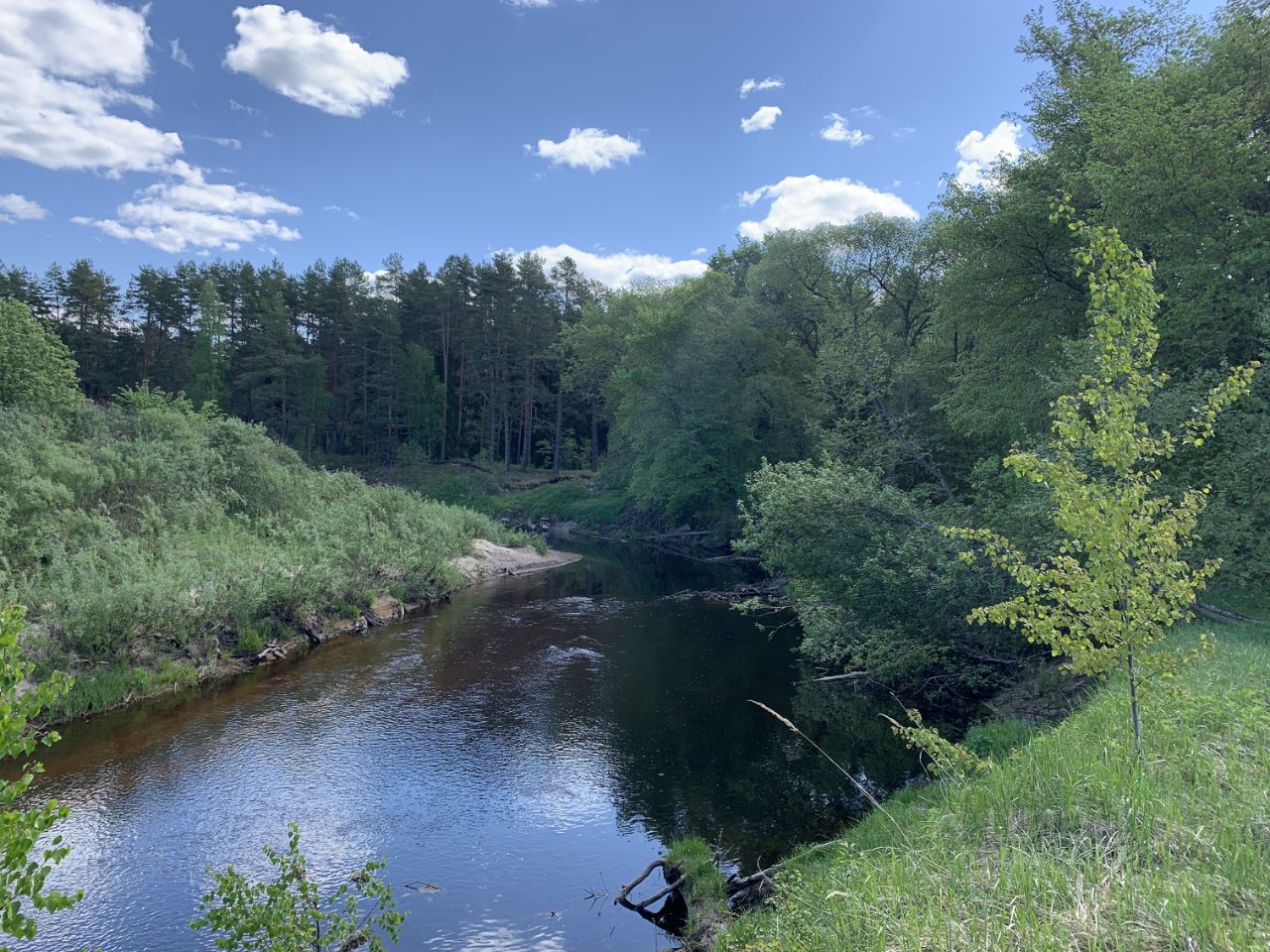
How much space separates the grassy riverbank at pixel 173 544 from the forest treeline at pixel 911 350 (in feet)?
41.5

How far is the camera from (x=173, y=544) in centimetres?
2059

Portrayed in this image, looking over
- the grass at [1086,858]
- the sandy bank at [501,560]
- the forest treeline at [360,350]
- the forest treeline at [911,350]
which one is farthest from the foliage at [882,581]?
the forest treeline at [360,350]

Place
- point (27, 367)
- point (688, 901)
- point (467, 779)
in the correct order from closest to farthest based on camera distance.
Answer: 1. point (688, 901)
2. point (467, 779)
3. point (27, 367)

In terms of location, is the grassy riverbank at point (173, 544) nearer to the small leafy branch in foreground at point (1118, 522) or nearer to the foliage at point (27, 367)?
the foliage at point (27, 367)

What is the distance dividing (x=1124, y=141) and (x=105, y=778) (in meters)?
22.6

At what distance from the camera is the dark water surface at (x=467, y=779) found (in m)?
9.32

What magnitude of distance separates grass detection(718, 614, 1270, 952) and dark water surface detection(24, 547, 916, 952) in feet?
11.9

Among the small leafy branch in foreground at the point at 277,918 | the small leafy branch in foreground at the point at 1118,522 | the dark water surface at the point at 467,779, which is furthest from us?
the dark water surface at the point at 467,779

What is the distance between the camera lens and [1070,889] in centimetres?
414

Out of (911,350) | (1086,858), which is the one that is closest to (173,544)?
(1086,858)

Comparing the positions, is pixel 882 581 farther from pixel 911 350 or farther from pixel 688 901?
pixel 911 350

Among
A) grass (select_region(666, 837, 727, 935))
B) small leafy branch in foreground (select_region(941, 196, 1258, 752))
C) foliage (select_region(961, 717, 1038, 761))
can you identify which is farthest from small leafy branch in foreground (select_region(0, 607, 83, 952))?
foliage (select_region(961, 717, 1038, 761))

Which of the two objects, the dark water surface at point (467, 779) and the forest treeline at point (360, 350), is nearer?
the dark water surface at point (467, 779)

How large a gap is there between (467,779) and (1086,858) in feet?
33.7
